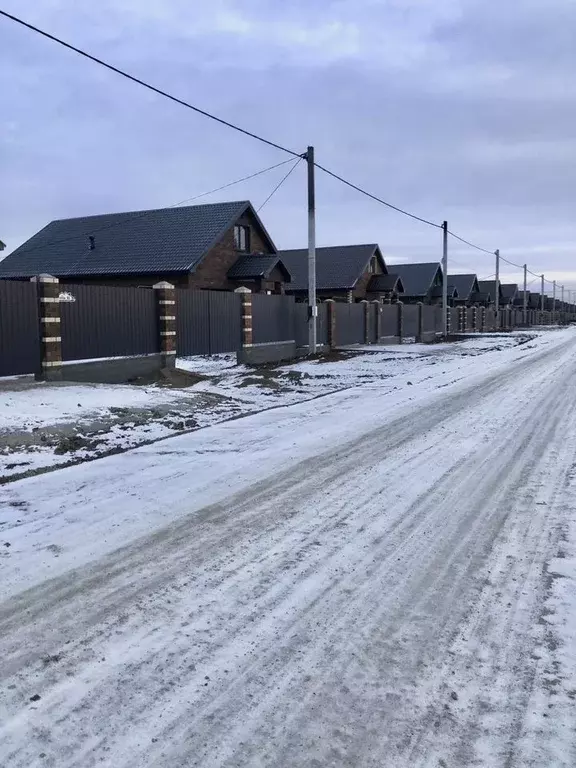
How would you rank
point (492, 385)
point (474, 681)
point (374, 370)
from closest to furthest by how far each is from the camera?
1. point (474, 681)
2. point (492, 385)
3. point (374, 370)

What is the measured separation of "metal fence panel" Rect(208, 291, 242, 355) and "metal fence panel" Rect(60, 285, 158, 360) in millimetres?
2553

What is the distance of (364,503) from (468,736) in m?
2.86

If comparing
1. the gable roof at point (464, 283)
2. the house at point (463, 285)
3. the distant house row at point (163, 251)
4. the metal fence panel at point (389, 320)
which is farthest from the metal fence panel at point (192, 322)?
the gable roof at point (464, 283)

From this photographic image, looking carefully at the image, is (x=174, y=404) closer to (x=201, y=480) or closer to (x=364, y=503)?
(x=201, y=480)

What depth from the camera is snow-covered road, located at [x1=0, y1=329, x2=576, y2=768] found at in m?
2.47

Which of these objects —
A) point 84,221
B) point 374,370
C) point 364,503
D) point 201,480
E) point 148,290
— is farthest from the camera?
point 84,221

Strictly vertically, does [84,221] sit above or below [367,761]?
above

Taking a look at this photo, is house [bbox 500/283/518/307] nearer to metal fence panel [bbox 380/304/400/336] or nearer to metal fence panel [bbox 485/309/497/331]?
metal fence panel [bbox 485/309/497/331]

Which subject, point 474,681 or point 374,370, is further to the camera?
point 374,370

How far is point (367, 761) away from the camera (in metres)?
2.33

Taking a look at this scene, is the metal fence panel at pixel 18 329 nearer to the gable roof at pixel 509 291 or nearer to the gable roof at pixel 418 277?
the gable roof at pixel 418 277

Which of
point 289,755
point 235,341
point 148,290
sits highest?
point 148,290

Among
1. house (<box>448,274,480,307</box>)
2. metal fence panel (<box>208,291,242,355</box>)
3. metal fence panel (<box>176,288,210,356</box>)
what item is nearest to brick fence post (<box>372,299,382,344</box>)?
metal fence panel (<box>208,291,242,355</box>)

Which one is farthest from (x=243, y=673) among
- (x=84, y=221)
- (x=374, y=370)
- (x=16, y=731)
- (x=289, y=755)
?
(x=84, y=221)
